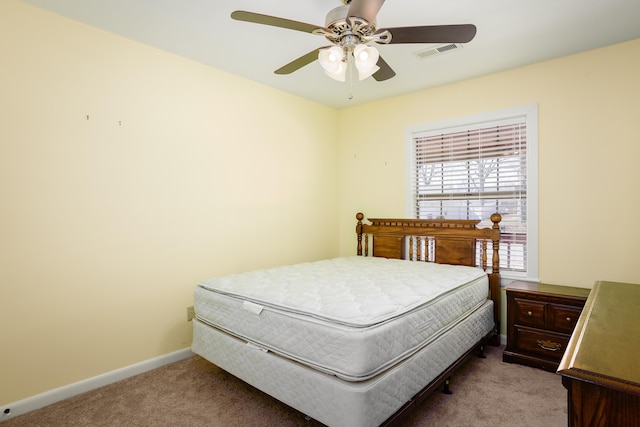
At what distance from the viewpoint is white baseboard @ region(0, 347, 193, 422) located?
2076mm

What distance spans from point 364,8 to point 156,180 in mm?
2013

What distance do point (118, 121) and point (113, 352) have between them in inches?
66.1

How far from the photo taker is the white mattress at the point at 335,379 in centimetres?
158

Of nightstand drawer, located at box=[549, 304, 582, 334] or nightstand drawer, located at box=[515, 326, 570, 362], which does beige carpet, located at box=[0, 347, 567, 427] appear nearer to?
nightstand drawer, located at box=[515, 326, 570, 362]

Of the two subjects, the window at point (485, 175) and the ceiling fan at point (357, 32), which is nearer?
the ceiling fan at point (357, 32)

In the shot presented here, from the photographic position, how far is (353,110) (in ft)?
14.0

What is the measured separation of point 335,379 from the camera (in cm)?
165

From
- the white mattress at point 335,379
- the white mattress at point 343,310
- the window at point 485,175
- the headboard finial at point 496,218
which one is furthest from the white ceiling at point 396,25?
the white mattress at point 335,379

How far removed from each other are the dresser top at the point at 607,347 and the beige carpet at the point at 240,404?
2.78 feet

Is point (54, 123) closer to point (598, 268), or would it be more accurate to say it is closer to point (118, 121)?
point (118, 121)

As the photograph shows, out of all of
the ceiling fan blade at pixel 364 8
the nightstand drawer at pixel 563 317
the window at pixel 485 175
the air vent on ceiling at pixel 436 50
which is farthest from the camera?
the window at pixel 485 175

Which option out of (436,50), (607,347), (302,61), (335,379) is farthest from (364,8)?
(335,379)

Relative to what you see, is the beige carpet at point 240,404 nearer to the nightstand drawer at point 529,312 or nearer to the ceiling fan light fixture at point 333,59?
the nightstand drawer at point 529,312

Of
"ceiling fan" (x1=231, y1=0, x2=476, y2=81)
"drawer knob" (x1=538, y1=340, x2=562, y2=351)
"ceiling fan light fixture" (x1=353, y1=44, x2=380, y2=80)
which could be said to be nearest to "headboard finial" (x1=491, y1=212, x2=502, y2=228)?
"drawer knob" (x1=538, y1=340, x2=562, y2=351)
